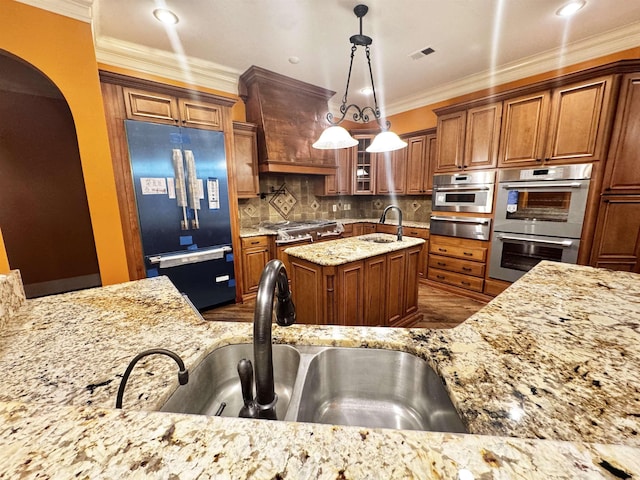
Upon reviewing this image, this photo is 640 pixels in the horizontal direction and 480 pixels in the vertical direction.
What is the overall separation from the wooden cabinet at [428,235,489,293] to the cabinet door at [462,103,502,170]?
979 mm

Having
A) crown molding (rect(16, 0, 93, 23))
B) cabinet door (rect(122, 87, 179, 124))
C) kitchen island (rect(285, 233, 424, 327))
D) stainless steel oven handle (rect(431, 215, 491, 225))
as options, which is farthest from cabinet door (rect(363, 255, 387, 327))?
crown molding (rect(16, 0, 93, 23))

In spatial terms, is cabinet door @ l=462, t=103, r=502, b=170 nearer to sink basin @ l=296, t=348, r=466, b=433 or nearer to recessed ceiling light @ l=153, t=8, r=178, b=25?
sink basin @ l=296, t=348, r=466, b=433

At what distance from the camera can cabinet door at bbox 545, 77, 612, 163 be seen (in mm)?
2352

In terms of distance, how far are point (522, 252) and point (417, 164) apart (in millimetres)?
1878

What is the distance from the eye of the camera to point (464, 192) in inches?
127

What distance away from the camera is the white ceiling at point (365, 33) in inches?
81.8

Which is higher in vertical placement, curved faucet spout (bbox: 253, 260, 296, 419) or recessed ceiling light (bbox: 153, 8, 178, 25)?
recessed ceiling light (bbox: 153, 8, 178, 25)

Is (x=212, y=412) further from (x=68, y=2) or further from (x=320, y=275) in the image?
(x=68, y=2)

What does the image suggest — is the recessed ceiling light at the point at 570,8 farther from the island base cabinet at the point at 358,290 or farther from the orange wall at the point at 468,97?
the island base cabinet at the point at 358,290

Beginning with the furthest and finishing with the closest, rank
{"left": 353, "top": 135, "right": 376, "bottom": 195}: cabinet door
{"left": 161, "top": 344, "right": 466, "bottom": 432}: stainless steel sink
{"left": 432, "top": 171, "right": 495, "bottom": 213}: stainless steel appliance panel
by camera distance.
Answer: {"left": 353, "top": 135, "right": 376, "bottom": 195}: cabinet door, {"left": 432, "top": 171, "right": 495, "bottom": 213}: stainless steel appliance panel, {"left": 161, "top": 344, "right": 466, "bottom": 432}: stainless steel sink

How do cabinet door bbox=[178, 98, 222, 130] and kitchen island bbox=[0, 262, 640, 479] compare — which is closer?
kitchen island bbox=[0, 262, 640, 479]

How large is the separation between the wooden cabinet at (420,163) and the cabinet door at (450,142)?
0.34m

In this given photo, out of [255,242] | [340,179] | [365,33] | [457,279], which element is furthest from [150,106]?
[457,279]

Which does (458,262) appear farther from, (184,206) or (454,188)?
(184,206)
